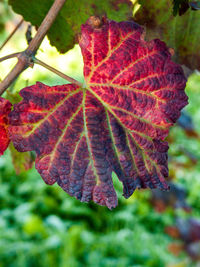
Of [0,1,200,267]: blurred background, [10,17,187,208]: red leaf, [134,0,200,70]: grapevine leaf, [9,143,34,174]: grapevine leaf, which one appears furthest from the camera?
[0,1,200,267]: blurred background

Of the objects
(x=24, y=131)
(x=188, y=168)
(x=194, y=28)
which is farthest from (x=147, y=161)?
(x=188, y=168)

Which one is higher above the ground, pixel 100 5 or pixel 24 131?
pixel 100 5

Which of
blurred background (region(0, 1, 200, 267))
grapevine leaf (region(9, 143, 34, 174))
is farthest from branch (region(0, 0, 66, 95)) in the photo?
blurred background (region(0, 1, 200, 267))

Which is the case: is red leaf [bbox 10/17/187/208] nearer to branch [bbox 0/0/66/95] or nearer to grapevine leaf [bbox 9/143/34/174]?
branch [bbox 0/0/66/95]

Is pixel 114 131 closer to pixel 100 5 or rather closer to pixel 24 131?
pixel 24 131

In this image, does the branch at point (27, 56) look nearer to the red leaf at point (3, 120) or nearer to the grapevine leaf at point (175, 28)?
the red leaf at point (3, 120)

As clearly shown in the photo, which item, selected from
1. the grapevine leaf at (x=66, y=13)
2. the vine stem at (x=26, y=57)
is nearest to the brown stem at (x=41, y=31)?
the vine stem at (x=26, y=57)
